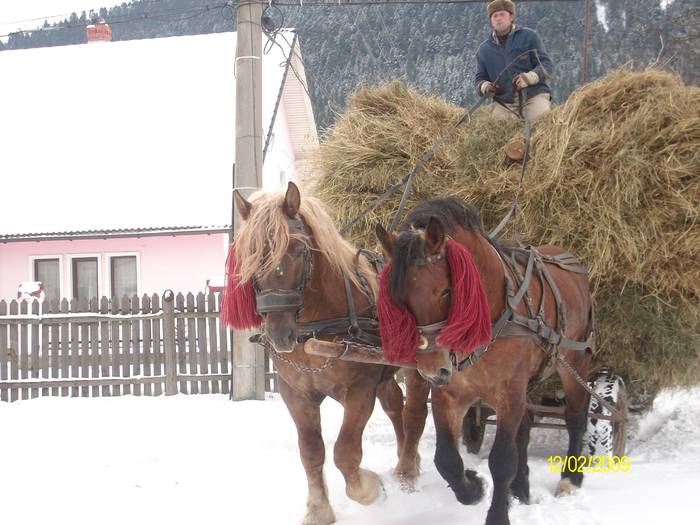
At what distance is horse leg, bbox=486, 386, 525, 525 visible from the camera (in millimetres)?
3371

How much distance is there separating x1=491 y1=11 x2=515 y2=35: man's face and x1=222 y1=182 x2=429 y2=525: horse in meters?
3.11

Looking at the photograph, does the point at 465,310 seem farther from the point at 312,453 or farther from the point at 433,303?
the point at 312,453

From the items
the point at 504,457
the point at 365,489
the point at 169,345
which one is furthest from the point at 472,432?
the point at 169,345

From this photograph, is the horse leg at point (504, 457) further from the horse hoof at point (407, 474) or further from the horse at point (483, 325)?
the horse hoof at point (407, 474)

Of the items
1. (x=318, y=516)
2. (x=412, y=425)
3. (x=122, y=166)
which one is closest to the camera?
(x=318, y=516)

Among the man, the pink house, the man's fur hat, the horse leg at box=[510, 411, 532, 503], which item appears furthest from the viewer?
the pink house

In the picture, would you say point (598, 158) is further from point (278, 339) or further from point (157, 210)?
point (157, 210)

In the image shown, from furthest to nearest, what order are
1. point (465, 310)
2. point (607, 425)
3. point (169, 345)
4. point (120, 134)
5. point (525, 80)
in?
point (120, 134) → point (169, 345) → point (525, 80) → point (607, 425) → point (465, 310)

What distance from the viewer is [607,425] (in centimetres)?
485

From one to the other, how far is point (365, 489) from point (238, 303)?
1.35 m

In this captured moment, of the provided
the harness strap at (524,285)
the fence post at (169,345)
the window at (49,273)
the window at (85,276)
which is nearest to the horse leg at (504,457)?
the harness strap at (524,285)
